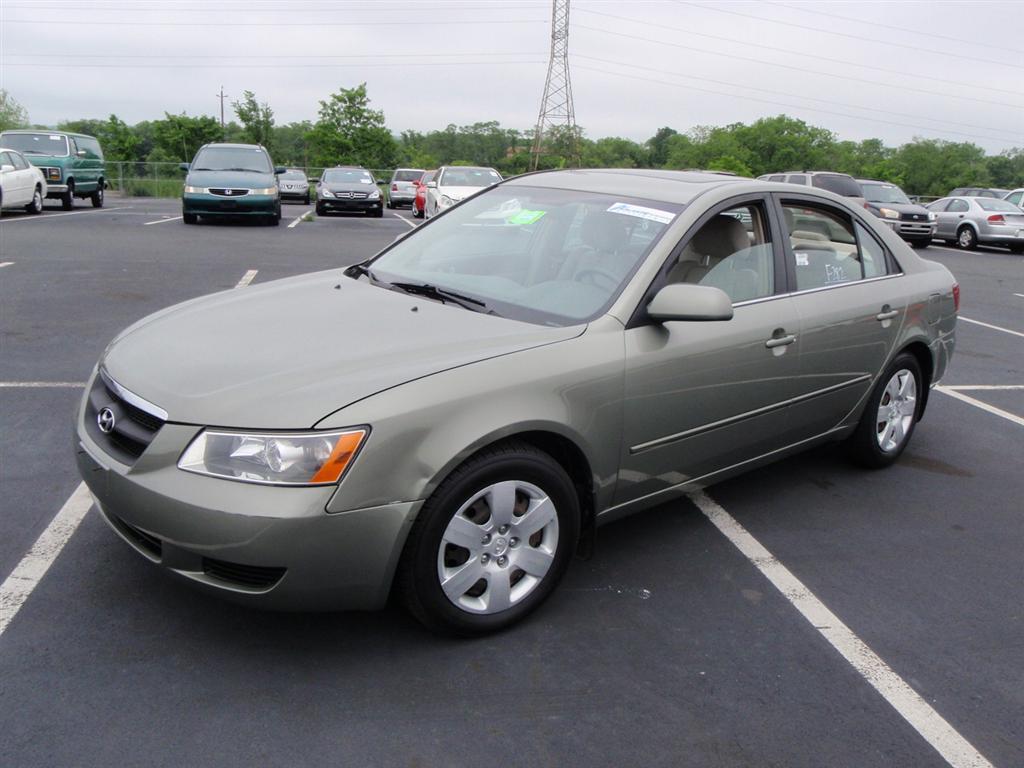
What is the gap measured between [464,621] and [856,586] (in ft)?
5.61

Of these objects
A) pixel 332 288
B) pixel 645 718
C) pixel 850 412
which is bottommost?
pixel 645 718

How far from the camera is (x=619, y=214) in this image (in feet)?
13.0

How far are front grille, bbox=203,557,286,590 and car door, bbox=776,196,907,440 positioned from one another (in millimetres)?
2580

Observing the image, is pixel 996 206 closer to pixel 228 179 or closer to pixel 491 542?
pixel 228 179

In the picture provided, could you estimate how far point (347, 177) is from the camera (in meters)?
26.4

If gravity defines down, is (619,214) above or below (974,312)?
above

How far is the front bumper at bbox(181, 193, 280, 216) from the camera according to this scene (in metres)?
17.9

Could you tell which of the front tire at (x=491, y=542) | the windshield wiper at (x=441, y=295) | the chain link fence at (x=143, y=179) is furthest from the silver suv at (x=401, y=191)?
the front tire at (x=491, y=542)

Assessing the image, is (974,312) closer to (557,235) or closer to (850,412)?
(850,412)

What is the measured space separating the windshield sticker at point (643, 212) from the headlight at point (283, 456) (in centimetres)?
174

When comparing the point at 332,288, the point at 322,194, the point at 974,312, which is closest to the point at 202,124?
the point at 322,194

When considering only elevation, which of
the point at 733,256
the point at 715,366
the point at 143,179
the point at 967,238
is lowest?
the point at 143,179

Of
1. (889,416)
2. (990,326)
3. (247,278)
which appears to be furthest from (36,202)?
(889,416)

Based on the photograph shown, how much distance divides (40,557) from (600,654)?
2.20 m
